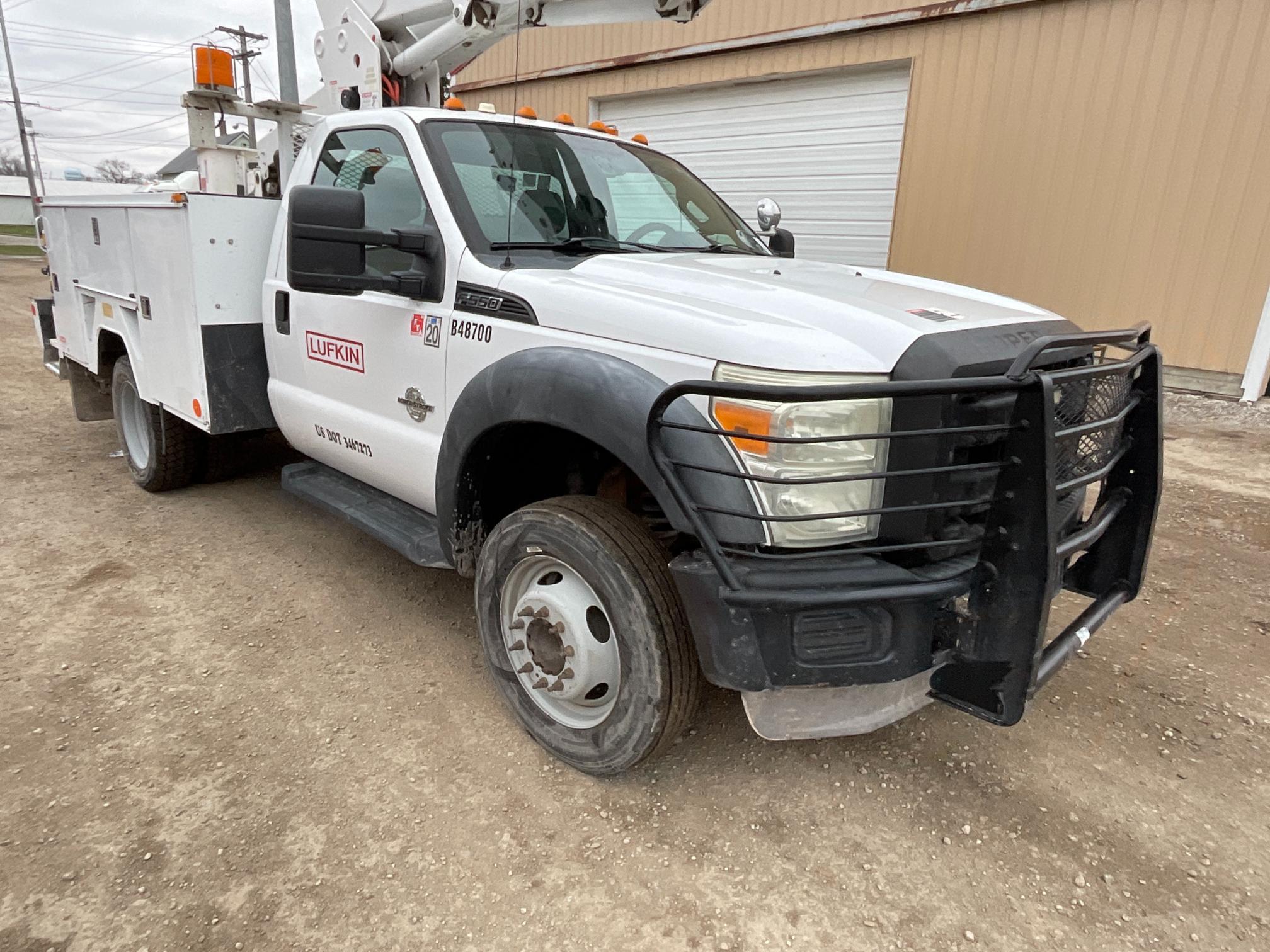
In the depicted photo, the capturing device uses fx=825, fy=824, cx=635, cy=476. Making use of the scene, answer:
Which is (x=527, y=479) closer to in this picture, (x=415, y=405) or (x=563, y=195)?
(x=415, y=405)

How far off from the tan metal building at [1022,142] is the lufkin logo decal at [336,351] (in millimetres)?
4647

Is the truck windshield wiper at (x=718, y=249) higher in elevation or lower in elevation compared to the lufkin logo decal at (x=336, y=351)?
higher

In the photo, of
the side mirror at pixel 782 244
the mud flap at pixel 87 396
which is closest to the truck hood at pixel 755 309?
the side mirror at pixel 782 244

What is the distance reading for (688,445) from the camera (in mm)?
1996

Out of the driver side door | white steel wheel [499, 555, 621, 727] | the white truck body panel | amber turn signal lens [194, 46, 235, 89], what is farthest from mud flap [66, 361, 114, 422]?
white steel wheel [499, 555, 621, 727]

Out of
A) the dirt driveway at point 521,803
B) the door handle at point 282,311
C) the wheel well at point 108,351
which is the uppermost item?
the door handle at point 282,311

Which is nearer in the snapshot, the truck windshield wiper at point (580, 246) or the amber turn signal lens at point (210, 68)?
the truck windshield wiper at point (580, 246)

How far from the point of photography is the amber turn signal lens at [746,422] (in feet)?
6.45

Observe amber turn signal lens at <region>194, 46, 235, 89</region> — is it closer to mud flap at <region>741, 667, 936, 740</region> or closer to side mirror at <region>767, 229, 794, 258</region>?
side mirror at <region>767, 229, 794, 258</region>

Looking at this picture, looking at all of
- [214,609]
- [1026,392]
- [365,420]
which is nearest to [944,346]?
[1026,392]

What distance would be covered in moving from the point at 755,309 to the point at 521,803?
5.17ft

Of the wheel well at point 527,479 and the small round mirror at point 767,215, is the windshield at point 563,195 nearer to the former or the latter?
the small round mirror at point 767,215

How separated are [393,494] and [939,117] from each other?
734cm

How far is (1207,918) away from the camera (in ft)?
6.77
